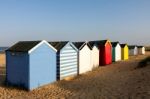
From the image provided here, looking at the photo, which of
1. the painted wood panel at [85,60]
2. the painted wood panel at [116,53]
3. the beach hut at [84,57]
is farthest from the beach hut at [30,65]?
the painted wood panel at [116,53]

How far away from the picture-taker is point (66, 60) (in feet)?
53.1

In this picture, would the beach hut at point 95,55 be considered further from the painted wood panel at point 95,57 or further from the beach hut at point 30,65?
the beach hut at point 30,65

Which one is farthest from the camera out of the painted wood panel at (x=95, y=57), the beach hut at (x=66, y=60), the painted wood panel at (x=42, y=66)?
the painted wood panel at (x=95, y=57)

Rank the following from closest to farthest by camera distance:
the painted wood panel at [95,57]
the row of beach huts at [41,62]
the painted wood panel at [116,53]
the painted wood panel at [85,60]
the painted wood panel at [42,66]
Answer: the row of beach huts at [41,62], the painted wood panel at [42,66], the painted wood panel at [85,60], the painted wood panel at [95,57], the painted wood panel at [116,53]

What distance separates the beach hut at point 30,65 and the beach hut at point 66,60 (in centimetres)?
103

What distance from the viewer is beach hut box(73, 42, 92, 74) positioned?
1878 centimetres

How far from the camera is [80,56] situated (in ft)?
61.6

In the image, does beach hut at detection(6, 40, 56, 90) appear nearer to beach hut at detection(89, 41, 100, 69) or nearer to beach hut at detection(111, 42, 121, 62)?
beach hut at detection(89, 41, 100, 69)

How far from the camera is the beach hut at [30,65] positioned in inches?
484

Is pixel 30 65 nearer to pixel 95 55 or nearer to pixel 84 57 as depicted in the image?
pixel 84 57

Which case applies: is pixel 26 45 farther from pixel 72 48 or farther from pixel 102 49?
pixel 102 49

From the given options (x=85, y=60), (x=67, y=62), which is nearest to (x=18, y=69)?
(x=67, y=62)

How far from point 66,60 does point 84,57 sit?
3.88 meters

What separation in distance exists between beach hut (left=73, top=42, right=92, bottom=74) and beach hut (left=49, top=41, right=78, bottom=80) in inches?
33.6
